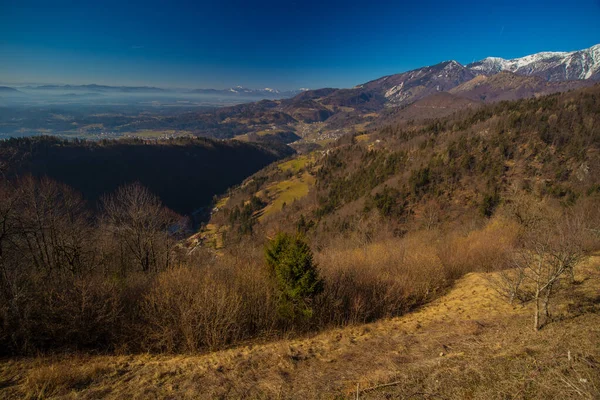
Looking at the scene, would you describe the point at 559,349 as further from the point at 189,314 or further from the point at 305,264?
the point at 189,314

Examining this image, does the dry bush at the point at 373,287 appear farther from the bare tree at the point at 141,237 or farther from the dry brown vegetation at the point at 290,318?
the bare tree at the point at 141,237

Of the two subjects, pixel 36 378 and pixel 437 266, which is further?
pixel 437 266

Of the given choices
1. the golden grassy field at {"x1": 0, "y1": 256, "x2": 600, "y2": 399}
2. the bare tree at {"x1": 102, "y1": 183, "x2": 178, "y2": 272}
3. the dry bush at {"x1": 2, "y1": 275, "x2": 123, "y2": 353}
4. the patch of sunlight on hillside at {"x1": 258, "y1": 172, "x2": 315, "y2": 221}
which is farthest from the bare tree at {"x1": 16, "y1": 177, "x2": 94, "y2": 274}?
the patch of sunlight on hillside at {"x1": 258, "y1": 172, "x2": 315, "y2": 221}

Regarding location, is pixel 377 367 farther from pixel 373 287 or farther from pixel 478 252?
pixel 478 252

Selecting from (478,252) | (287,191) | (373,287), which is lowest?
(287,191)

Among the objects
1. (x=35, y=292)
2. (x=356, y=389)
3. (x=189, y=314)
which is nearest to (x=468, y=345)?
(x=356, y=389)

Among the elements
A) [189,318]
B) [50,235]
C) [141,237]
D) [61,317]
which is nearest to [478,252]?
[189,318]

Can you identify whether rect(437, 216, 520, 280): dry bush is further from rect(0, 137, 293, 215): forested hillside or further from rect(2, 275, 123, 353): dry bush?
rect(0, 137, 293, 215): forested hillside
